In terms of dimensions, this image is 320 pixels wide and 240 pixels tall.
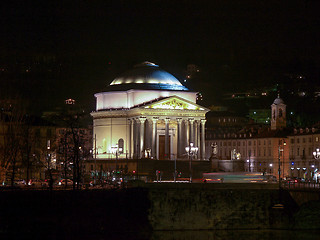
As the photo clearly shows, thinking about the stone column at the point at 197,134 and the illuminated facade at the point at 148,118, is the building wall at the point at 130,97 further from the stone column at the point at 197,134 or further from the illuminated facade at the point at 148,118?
the stone column at the point at 197,134

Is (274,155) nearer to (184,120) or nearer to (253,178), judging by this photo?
(184,120)

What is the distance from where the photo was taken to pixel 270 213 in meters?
75.9

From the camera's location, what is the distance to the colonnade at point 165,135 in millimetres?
125312

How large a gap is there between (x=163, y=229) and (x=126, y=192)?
5.31 m

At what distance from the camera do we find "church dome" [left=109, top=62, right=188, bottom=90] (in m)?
131

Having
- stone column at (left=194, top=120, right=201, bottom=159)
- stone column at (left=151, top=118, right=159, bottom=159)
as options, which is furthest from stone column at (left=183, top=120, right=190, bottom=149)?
stone column at (left=151, top=118, right=159, bottom=159)

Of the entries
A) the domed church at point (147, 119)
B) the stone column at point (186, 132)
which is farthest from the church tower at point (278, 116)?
the stone column at point (186, 132)

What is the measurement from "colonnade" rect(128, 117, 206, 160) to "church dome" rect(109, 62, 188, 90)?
6551 mm

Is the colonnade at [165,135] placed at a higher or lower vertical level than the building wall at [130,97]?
lower

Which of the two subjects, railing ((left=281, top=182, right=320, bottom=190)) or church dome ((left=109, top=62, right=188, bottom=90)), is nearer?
railing ((left=281, top=182, right=320, bottom=190))

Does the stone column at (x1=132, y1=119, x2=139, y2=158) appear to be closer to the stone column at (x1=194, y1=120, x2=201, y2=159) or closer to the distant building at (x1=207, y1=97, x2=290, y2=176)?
the stone column at (x1=194, y1=120, x2=201, y2=159)

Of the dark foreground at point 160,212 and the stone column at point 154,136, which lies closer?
the dark foreground at point 160,212

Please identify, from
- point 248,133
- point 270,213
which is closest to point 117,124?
point 248,133

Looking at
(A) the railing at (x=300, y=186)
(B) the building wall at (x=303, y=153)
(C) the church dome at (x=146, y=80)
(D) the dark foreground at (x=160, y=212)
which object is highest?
(C) the church dome at (x=146, y=80)
